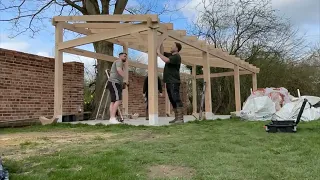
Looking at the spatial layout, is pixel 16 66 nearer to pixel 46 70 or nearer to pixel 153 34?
pixel 46 70

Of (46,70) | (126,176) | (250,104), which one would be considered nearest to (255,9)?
(250,104)

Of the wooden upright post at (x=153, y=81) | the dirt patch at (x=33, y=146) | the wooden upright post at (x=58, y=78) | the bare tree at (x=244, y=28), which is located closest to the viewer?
the dirt patch at (x=33, y=146)

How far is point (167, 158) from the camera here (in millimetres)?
3180

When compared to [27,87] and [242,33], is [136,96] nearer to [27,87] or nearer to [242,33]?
[27,87]

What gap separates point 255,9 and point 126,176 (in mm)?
14737

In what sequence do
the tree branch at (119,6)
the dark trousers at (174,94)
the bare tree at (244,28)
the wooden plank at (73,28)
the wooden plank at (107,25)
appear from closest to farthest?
1. the dark trousers at (174,94)
2. the wooden plank at (107,25)
3. the wooden plank at (73,28)
4. the tree branch at (119,6)
5. the bare tree at (244,28)

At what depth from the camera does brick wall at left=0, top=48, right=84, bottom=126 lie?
730 cm

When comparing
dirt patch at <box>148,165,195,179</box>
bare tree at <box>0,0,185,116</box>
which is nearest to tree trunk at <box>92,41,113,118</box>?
bare tree at <box>0,0,185,116</box>

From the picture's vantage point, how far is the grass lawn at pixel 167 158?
2.63 meters

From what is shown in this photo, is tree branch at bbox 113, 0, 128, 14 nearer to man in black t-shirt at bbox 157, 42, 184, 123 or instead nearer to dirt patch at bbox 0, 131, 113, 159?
man in black t-shirt at bbox 157, 42, 184, 123

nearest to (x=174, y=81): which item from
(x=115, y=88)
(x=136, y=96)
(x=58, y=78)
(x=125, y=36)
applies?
(x=115, y=88)

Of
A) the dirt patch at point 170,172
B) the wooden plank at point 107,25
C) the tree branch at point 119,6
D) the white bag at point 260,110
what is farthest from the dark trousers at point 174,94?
the tree branch at point 119,6

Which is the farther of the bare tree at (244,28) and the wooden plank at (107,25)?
the bare tree at (244,28)

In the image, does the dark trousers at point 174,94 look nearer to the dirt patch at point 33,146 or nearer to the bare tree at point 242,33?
the dirt patch at point 33,146
